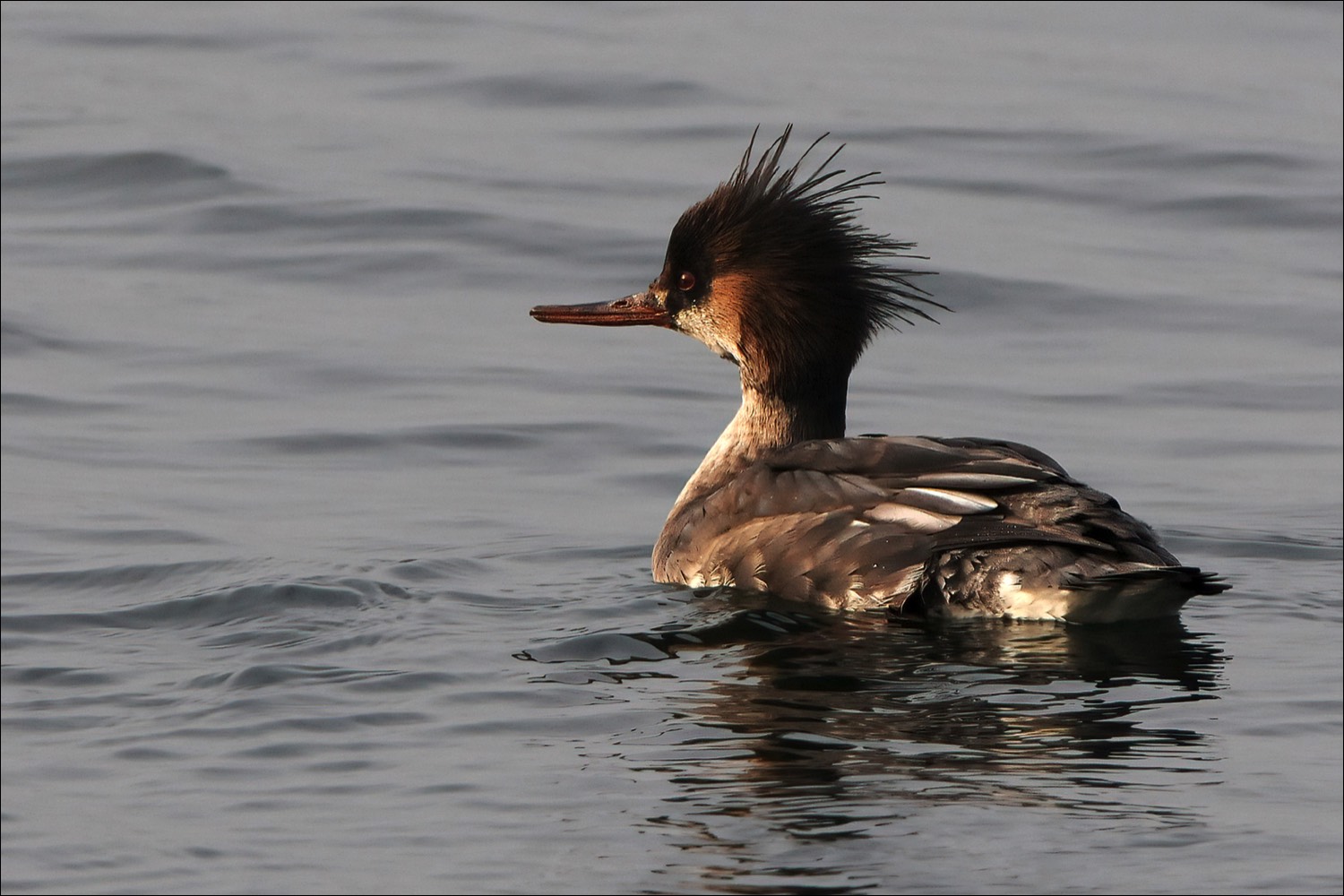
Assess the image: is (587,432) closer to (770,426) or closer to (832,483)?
(770,426)

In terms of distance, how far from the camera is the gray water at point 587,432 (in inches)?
238

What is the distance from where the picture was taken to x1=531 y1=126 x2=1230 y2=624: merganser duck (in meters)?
7.69

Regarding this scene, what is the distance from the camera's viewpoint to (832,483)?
8.20m

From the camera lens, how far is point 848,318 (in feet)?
29.5

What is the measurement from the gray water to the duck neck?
2.11 feet

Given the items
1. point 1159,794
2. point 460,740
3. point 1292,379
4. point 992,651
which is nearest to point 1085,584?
point 992,651

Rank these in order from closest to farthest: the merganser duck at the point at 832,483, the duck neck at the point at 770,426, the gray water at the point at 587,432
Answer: the gray water at the point at 587,432
the merganser duck at the point at 832,483
the duck neck at the point at 770,426

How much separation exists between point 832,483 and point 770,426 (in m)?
1.10

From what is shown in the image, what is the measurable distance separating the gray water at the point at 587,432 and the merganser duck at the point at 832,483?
18 cm

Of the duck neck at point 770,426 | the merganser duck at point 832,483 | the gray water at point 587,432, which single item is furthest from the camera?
the duck neck at point 770,426

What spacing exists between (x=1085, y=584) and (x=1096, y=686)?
0.45 m

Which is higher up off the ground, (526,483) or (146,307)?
(146,307)

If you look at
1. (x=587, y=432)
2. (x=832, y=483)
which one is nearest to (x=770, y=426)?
(x=832, y=483)

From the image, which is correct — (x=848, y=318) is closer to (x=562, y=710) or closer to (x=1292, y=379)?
(x=562, y=710)
